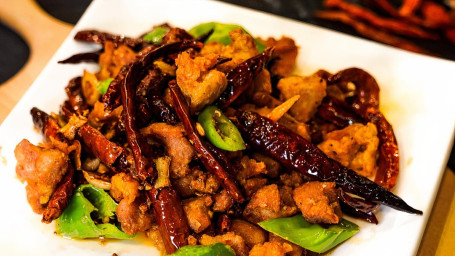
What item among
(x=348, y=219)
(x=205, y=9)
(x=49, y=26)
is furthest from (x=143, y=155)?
(x=49, y=26)

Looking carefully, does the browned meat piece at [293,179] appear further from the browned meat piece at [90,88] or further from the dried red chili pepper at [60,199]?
the browned meat piece at [90,88]

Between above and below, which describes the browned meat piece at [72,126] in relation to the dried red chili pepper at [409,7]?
below

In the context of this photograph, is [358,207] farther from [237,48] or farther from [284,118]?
[237,48]

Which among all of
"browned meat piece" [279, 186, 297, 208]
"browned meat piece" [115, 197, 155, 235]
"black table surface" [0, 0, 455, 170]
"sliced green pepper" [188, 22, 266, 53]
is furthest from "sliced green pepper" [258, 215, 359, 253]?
"black table surface" [0, 0, 455, 170]

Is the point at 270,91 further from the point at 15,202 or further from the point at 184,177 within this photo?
the point at 15,202

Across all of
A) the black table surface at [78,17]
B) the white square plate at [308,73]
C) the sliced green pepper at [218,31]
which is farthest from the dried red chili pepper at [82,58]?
the black table surface at [78,17]

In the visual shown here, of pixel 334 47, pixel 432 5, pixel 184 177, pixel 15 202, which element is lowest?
pixel 15 202
